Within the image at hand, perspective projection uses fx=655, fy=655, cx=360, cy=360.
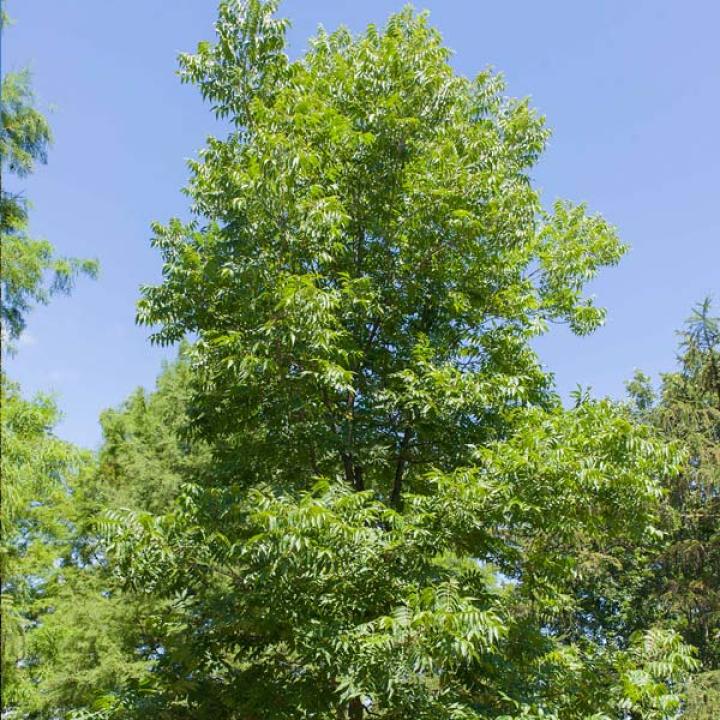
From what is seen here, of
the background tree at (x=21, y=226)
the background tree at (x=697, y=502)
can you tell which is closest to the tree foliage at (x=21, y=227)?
the background tree at (x=21, y=226)

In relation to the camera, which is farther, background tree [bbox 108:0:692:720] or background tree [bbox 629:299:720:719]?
background tree [bbox 629:299:720:719]

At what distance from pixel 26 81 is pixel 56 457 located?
5.08 metres

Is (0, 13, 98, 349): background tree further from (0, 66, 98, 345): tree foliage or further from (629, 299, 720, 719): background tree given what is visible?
(629, 299, 720, 719): background tree

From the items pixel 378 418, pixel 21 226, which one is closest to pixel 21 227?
pixel 21 226

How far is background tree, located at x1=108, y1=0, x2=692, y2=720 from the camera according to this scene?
5520mm

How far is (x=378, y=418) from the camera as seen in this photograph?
7285 mm

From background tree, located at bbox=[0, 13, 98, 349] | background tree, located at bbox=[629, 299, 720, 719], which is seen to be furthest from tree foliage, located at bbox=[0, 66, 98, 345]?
background tree, located at bbox=[629, 299, 720, 719]

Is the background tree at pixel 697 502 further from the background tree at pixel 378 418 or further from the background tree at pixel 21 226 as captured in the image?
the background tree at pixel 21 226

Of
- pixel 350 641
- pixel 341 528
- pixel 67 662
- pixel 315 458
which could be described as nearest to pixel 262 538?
pixel 341 528

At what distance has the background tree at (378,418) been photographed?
5520mm

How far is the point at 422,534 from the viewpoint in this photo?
222 inches

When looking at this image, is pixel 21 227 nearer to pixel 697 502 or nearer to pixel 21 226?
pixel 21 226

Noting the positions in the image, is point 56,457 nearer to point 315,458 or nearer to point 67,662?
point 315,458

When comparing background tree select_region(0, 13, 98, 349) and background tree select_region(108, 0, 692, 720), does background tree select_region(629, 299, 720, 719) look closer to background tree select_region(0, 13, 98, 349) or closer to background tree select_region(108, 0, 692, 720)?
background tree select_region(108, 0, 692, 720)
